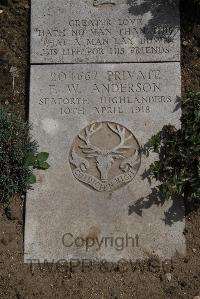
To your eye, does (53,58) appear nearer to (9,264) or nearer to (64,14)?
(64,14)

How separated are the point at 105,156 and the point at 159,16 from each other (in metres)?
1.61

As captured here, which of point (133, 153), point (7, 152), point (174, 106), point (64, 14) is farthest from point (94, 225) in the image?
point (64, 14)

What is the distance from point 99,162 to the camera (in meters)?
4.83

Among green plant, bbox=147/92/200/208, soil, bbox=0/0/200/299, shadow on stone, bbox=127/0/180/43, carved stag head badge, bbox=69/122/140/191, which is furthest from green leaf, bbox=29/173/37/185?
shadow on stone, bbox=127/0/180/43

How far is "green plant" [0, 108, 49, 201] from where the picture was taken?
4836 millimetres

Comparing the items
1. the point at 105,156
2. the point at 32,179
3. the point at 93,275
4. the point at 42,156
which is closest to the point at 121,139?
the point at 105,156

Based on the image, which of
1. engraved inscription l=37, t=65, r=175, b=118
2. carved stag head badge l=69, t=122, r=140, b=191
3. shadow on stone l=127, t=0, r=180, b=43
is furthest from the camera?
shadow on stone l=127, t=0, r=180, b=43

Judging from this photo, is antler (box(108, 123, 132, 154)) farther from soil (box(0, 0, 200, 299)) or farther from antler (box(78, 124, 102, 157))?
soil (box(0, 0, 200, 299))

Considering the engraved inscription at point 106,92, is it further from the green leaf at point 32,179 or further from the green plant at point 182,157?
the green leaf at point 32,179

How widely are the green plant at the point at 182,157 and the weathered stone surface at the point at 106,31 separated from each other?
0.67 meters

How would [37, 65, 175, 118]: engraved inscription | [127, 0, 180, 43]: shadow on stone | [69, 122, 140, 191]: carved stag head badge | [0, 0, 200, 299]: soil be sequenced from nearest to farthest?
[0, 0, 200, 299]: soil → [69, 122, 140, 191]: carved stag head badge → [37, 65, 175, 118]: engraved inscription → [127, 0, 180, 43]: shadow on stone

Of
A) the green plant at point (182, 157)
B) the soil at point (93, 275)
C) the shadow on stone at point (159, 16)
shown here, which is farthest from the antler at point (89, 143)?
the shadow on stone at point (159, 16)

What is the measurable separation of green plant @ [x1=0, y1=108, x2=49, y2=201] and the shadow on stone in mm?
1661

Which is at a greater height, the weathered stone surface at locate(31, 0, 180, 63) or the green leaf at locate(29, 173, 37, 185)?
the weathered stone surface at locate(31, 0, 180, 63)
